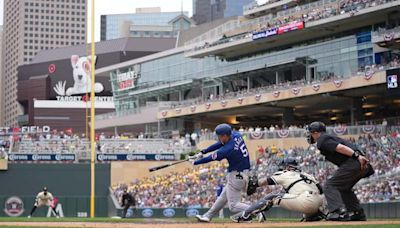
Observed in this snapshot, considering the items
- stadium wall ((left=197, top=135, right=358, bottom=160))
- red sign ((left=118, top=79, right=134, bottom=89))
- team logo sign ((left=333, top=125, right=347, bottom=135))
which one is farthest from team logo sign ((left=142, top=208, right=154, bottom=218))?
red sign ((left=118, top=79, right=134, bottom=89))

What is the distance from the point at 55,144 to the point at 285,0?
2294 centimetres

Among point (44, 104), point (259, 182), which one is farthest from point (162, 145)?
point (44, 104)

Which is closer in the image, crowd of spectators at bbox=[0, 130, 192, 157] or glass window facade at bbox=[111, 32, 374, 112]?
crowd of spectators at bbox=[0, 130, 192, 157]

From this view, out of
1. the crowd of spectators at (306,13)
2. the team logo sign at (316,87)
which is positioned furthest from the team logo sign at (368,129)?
the crowd of spectators at (306,13)

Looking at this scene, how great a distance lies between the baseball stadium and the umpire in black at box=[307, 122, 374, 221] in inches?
1.3

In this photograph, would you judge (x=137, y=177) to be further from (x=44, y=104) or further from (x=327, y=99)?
(x=44, y=104)

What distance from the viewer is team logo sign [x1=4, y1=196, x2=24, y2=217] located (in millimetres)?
42531

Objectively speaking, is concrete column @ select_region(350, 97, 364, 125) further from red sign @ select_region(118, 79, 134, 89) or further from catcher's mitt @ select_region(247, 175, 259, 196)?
catcher's mitt @ select_region(247, 175, 259, 196)

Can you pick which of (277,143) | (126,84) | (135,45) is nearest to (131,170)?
(277,143)

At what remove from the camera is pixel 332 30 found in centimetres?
5556

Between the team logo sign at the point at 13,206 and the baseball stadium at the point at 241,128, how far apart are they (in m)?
0.06

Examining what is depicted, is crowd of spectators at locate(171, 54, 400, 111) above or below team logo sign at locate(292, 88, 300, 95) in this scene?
above

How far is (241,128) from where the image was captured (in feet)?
194

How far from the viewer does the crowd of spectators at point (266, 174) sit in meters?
33.3
